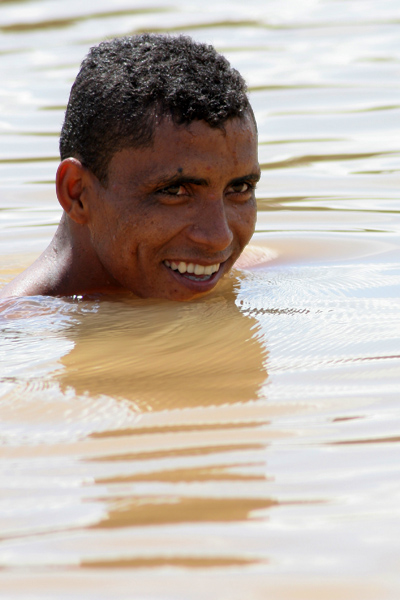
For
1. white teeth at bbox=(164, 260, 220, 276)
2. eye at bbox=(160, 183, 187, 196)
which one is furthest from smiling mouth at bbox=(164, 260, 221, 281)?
eye at bbox=(160, 183, 187, 196)

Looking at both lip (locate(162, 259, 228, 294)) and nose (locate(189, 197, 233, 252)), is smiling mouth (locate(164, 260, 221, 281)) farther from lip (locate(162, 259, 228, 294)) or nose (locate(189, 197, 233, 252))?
nose (locate(189, 197, 233, 252))

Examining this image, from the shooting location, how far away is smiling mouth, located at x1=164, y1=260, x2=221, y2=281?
11.1 feet

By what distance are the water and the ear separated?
35 cm

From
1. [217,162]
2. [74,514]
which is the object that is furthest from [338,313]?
[74,514]

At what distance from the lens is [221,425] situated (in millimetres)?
2105

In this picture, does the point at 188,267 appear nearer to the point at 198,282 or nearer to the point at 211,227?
the point at 198,282

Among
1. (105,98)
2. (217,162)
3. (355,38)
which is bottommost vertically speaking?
(217,162)

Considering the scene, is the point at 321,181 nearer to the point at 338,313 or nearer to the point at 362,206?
the point at 362,206

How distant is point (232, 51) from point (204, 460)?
716 centimetres

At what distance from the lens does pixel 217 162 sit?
3199mm

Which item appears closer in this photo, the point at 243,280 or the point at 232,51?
the point at 243,280

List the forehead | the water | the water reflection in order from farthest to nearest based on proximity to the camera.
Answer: the forehead < the water reflection < the water

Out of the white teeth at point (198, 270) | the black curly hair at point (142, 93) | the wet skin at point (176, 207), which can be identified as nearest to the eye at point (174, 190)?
the wet skin at point (176, 207)

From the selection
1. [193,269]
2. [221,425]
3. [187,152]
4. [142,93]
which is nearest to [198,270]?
[193,269]
